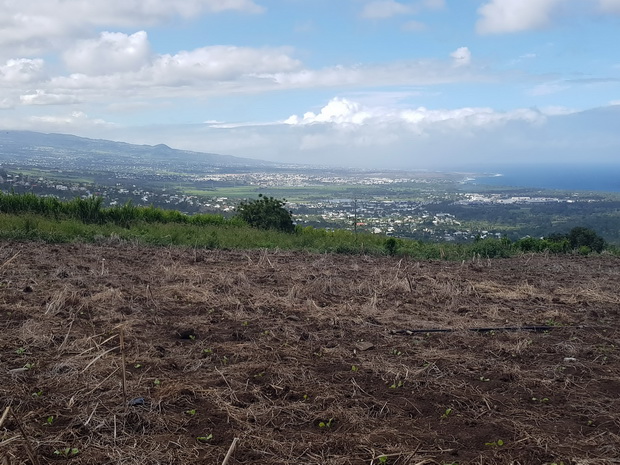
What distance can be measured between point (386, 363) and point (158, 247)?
7.28 meters

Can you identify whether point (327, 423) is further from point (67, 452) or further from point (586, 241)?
point (586, 241)

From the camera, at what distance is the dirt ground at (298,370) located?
346 centimetres

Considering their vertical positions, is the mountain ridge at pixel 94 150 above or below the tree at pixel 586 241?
above

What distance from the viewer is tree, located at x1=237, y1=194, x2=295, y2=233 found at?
16.4 meters

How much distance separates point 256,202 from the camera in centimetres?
1716

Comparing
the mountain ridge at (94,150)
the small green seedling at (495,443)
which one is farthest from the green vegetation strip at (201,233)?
the mountain ridge at (94,150)

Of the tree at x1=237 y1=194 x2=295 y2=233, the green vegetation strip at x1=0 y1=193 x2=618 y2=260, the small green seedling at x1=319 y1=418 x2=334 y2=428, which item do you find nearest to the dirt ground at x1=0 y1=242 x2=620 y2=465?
the small green seedling at x1=319 y1=418 x2=334 y2=428

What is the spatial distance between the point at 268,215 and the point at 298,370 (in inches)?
478

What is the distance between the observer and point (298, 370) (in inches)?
181

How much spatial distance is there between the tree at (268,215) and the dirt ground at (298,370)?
8252mm

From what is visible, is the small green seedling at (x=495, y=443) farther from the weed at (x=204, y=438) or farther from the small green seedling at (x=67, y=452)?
the small green seedling at (x=67, y=452)

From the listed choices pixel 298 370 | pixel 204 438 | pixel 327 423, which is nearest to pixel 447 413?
pixel 327 423

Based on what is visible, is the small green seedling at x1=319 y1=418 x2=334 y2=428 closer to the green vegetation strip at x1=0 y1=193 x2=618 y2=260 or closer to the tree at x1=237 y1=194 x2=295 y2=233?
the green vegetation strip at x1=0 y1=193 x2=618 y2=260

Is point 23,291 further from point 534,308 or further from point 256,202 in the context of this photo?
point 256,202
